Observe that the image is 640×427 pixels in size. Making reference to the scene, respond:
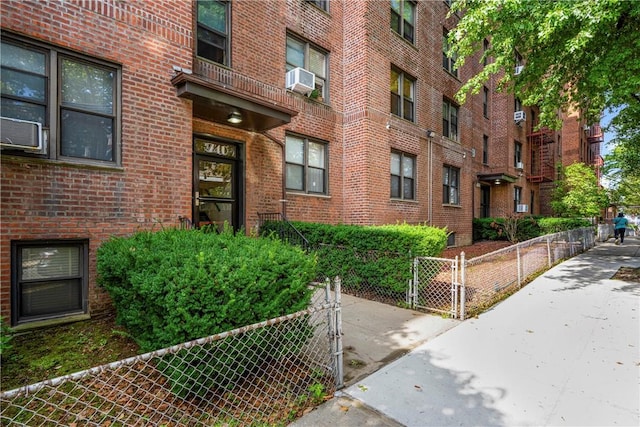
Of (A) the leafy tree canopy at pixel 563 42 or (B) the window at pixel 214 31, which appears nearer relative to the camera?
(A) the leafy tree canopy at pixel 563 42

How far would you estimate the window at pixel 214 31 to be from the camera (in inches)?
274

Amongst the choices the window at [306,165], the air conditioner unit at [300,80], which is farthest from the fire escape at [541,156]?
the air conditioner unit at [300,80]

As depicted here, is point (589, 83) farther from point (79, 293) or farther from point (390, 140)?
point (79, 293)

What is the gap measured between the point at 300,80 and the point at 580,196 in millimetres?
18837

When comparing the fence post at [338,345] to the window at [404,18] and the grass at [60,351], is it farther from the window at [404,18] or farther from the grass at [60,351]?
the window at [404,18]

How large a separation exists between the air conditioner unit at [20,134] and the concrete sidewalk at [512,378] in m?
4.45

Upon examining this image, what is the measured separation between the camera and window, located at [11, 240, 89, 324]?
4.17 metres

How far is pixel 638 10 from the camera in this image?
20.7 ft

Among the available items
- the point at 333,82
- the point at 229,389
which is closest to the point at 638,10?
the point at 333,82

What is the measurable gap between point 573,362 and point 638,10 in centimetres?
716

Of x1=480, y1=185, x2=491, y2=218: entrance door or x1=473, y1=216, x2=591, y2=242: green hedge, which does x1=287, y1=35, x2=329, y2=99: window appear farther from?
x1=480, y1=185, x2=491, y2=218: entrance door

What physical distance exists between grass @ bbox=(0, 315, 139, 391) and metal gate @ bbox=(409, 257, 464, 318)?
170 inches

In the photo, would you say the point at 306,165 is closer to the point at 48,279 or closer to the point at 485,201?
the point at 48,279

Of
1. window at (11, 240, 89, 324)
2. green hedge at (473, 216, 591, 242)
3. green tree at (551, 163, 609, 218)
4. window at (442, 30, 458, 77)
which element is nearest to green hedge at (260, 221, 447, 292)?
window at (11, 240, 89, 324)
